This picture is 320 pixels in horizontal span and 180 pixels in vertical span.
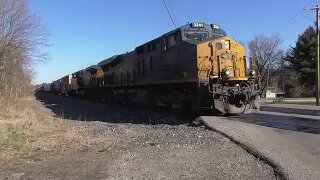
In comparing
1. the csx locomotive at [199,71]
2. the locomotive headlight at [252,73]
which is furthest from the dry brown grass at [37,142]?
the locomotive headlight at [252,73]

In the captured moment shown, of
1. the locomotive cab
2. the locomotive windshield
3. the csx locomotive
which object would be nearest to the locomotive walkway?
the locomotive cab

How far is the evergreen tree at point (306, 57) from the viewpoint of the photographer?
252 ft

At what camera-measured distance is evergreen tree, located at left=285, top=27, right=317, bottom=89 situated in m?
76.9

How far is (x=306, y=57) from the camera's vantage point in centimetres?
7962

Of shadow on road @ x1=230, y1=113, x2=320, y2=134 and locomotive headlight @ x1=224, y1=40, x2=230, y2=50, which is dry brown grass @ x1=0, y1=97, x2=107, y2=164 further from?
locomotive headlight @ x1=224, y1=40, x2=230, y2=50

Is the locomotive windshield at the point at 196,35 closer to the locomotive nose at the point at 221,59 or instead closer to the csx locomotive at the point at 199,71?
the csx locomotive at the point at 199,71

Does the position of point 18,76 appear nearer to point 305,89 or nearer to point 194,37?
point 194,37

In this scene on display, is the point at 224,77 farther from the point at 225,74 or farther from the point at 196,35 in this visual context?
the point at 196,35

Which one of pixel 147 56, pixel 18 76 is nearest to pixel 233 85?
pixel 147 56

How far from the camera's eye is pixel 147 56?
80.8 feet

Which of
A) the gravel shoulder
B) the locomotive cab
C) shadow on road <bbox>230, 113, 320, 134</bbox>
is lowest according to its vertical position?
the gravel shoulder

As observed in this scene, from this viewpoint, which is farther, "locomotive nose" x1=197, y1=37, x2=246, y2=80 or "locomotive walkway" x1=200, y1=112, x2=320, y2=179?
"locomotive nose" x1=197, y1=37, x2=246, y2=80

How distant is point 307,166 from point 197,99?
973cm

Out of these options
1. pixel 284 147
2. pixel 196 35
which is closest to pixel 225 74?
pixel 196 35
